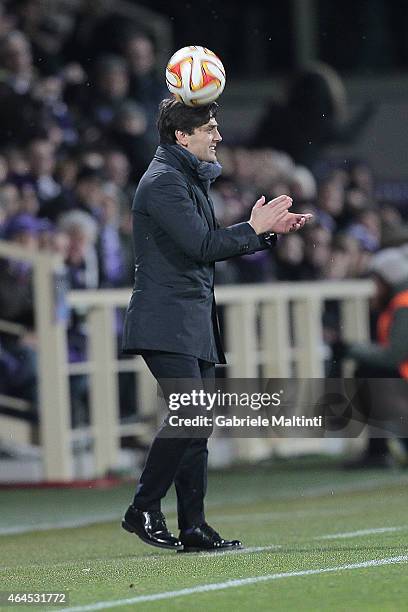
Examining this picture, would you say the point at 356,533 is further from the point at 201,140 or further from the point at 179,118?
the point at 179,118

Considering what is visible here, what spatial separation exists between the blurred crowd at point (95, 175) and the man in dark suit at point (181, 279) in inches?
208

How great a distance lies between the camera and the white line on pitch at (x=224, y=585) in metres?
5.95

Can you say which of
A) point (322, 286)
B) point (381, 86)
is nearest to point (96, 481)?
point (322, 286)

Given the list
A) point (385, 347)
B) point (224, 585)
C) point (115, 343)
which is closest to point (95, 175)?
point (115, 343)

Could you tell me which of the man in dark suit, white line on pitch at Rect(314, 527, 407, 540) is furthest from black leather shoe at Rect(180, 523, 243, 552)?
white line on pitch at Rect(314, 527, 407, 540)

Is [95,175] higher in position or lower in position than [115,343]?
higher

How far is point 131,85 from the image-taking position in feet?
52.7

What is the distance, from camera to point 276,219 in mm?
7422

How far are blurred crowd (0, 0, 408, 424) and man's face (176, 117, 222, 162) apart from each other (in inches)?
210

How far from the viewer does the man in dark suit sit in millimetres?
7430

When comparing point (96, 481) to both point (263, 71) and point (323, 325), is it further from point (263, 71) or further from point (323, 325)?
point (263, 71)

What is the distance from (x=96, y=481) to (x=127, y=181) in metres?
3.48

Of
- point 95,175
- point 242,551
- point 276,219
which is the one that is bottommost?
point 242,551

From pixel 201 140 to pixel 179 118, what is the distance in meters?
0.13
